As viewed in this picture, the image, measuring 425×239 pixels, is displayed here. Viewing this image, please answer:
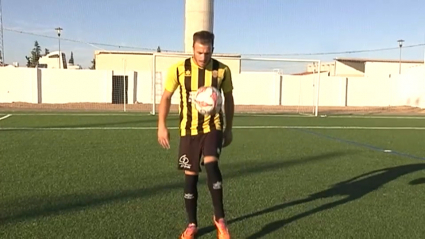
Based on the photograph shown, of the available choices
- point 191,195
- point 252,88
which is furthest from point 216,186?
point 252,88

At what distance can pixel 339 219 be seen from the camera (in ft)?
14.3

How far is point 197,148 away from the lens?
376 cm

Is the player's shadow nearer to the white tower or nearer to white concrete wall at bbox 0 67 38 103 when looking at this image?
the white tower

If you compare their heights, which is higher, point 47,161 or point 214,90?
point 214,90

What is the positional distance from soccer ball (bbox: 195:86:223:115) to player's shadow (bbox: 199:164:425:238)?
113 cm

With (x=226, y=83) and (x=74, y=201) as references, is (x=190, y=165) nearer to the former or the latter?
(x=226, y=83)

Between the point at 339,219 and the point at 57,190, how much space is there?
3.27 m

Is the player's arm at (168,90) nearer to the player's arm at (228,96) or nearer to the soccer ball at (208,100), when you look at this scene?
the soccer ball at (208,100)

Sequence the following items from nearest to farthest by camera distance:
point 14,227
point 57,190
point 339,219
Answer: point 14,227, point 339,219, point 57,190

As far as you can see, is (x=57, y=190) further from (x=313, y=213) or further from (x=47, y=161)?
(x=313, y=213)

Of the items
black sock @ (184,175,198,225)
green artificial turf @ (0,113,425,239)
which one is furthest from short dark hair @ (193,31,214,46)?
green artificial turf @ (0,113,425,239)

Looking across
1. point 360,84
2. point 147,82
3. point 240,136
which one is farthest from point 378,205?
point 360,84

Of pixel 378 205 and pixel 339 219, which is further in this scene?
pixel 378 205

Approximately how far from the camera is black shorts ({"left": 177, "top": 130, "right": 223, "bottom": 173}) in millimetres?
3719
